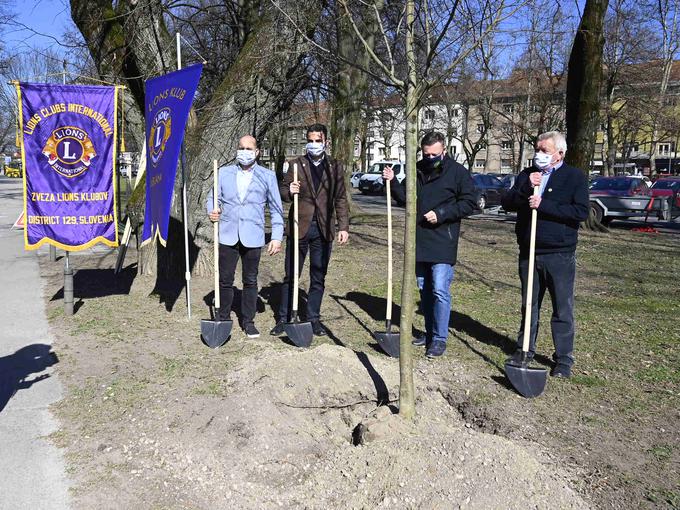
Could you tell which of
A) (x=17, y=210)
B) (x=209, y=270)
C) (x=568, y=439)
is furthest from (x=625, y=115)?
(x=568, y=439)

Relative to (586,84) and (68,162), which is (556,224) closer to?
(68,162)

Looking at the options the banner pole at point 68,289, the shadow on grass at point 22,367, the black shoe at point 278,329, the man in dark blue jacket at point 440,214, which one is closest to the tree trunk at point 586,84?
the man in dark blue jacket at point 440,214

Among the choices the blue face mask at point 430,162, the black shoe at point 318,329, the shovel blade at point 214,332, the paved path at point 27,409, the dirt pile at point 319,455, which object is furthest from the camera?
the black shoe at point 318,329

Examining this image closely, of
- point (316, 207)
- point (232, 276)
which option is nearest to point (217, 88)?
point (316, 207)

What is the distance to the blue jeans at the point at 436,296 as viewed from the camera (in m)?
5.32

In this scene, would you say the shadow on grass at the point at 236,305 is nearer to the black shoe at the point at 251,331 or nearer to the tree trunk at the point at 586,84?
the black shoe at the point at 251,331

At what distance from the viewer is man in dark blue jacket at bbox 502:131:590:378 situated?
15.5 feet

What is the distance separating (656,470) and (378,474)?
1.59 metres

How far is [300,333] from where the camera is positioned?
5480 mm

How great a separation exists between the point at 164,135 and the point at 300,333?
2.39 meters

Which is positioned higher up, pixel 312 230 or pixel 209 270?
pixel 312 230

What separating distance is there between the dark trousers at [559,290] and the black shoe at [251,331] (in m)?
2.50

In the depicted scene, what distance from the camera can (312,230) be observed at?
588 cm

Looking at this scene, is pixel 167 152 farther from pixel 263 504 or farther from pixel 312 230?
pixel 263 504
